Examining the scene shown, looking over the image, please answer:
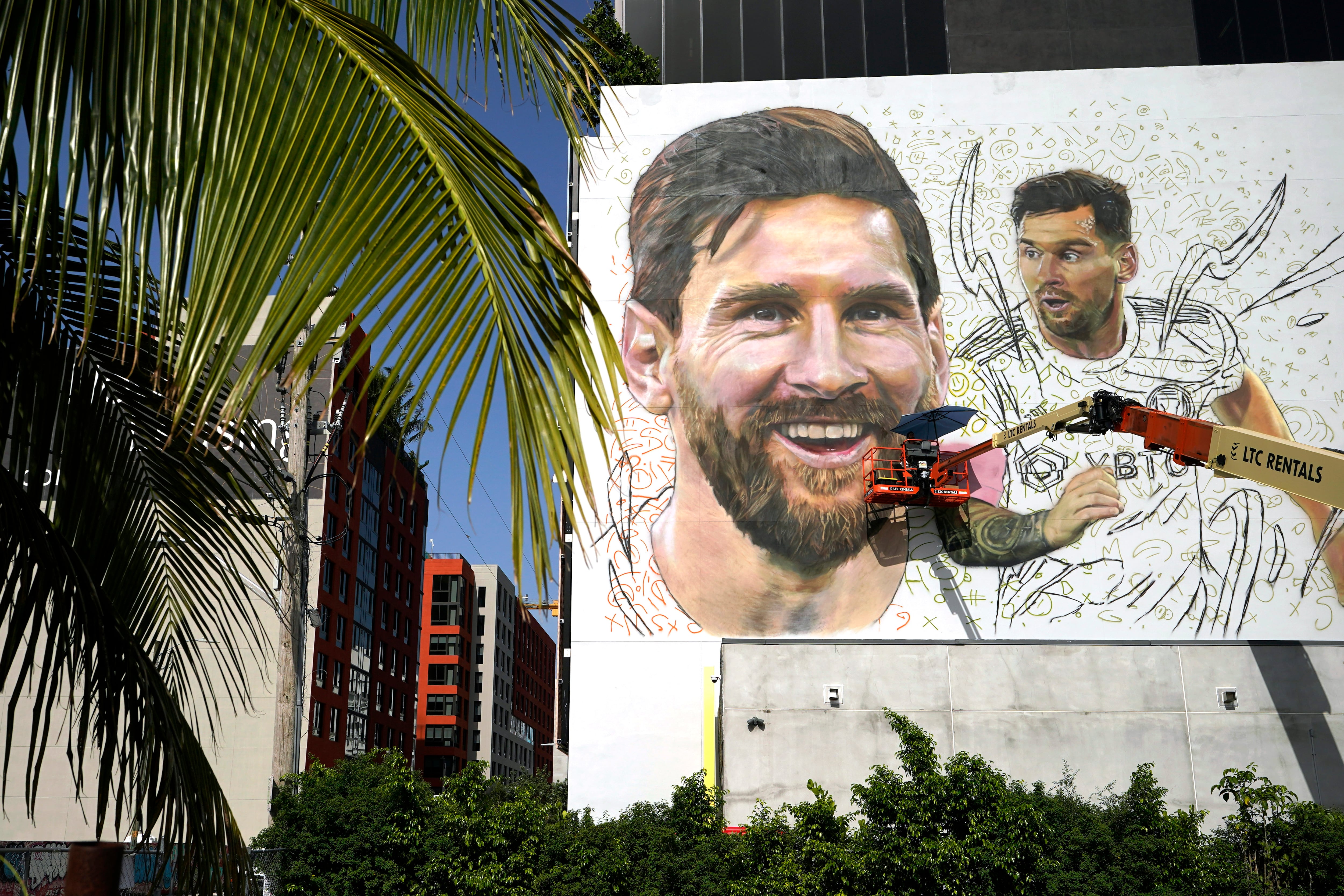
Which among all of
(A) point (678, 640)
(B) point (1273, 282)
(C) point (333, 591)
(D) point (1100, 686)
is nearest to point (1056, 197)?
(B) point (1273, 282)

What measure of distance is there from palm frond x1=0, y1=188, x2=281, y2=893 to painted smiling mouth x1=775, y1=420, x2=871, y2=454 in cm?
3112

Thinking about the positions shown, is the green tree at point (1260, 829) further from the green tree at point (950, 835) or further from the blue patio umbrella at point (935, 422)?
the blue patio umbrella at point (935, 422)

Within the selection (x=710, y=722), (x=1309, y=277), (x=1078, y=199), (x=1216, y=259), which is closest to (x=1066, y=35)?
(x=1078, y=199)

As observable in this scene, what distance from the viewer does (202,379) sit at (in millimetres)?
5832

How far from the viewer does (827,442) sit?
118 ft

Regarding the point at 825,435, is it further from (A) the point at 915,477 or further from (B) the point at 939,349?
(B) the point at 939,349

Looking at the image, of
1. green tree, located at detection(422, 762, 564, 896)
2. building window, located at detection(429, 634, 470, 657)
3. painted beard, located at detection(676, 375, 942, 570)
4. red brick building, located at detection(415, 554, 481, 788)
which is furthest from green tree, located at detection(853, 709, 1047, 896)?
building window, located at detection(429, 634, 470, 657)

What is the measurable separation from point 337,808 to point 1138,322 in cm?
2761

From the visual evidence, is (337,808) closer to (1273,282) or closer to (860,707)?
(860,707)

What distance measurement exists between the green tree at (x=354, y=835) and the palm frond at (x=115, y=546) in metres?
20.4

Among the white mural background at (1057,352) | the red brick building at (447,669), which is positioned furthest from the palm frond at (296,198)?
the red brick building at (447,669)

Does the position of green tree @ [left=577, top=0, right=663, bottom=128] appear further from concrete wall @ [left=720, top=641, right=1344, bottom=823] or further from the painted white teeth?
concrete wall @ [left=720, top=641, right=1344, bottom=823]

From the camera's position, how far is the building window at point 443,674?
109 m

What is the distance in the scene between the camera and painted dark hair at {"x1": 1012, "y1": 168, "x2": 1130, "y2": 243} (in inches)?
1489
